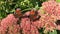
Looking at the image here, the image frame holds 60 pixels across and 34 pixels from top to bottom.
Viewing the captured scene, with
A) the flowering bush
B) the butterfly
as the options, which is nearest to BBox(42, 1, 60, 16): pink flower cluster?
the flowering bush

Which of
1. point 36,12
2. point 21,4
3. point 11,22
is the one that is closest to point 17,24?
point 11,22

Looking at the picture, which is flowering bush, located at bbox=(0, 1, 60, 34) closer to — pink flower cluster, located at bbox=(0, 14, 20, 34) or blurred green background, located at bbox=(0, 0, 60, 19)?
pink flower cluster, located at bbox=(0, 14, 20, 34)

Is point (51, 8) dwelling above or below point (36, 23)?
above

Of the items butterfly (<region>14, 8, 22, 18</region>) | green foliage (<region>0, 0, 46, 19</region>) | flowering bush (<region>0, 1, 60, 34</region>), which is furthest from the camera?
green foliage (<region>0, 0, 46, 19</region>)

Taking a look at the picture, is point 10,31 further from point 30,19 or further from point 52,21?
point 52,21

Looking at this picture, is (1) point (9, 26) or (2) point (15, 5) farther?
(2) point (15, 5)

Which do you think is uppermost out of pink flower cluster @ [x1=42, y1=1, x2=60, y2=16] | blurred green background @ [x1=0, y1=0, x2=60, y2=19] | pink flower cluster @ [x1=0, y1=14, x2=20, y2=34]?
pink flower cluster @ [x1=42, y1=1, x2=60, y2=16]

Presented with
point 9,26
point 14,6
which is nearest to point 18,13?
point 9,26

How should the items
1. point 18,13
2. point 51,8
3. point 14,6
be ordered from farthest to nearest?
point 14,6
point 18,13
point 51,8

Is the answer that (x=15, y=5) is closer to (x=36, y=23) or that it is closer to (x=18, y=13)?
(x=18, y=13)

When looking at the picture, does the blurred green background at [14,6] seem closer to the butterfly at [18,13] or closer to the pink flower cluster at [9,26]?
the butterfly at [18,13]

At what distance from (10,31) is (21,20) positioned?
160mm

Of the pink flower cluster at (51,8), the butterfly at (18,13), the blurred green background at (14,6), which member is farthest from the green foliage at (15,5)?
the pink flower cluster at (51,8)

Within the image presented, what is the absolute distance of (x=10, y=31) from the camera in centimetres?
234
